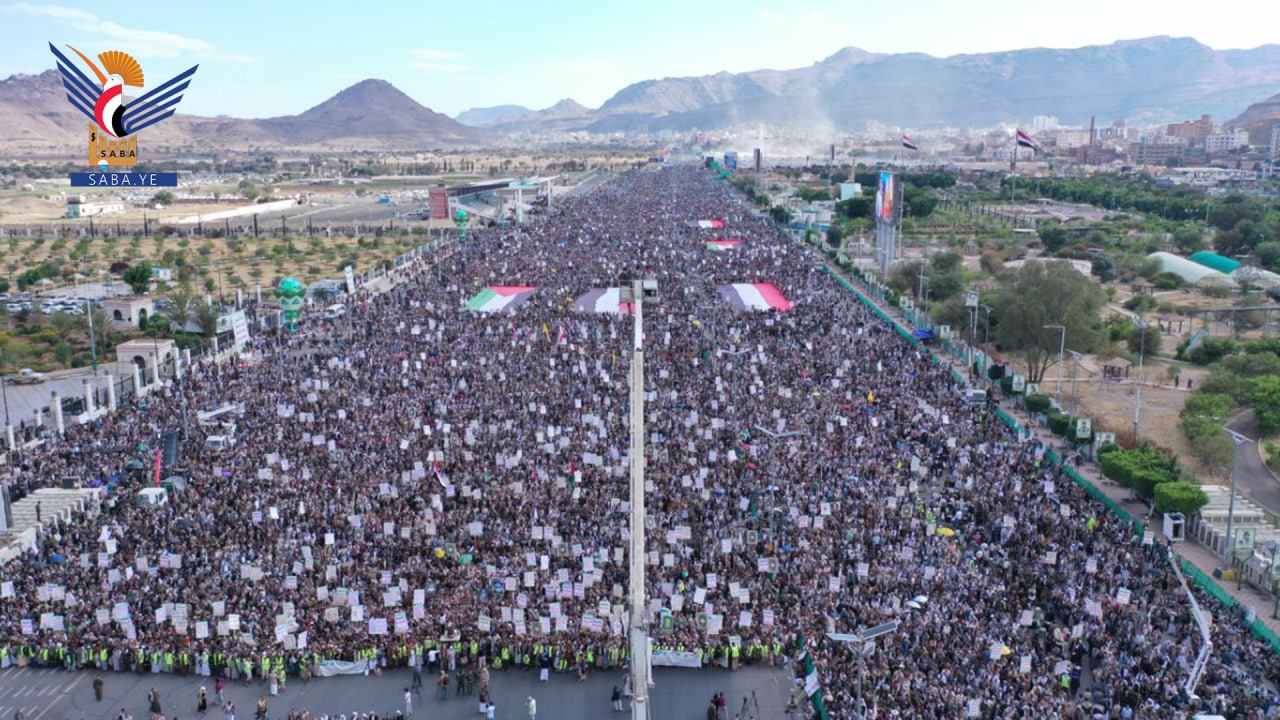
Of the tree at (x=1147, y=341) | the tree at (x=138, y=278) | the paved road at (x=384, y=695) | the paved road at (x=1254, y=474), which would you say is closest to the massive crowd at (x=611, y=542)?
the paved road at (x=384, y=695)

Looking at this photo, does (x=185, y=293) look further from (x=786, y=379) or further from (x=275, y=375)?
(x=786, y=379)

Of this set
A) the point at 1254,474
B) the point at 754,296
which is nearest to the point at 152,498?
the point at 1254,474

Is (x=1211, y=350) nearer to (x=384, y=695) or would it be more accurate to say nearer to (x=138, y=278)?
(x=384, y=695)

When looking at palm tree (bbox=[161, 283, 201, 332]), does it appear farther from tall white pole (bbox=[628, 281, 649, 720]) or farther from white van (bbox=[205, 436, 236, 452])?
tall white pole (bbox=[628, 281, 649, 720])

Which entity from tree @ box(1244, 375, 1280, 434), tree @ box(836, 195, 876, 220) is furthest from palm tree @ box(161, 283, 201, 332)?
tree @ box(836, 195, 876, 220)

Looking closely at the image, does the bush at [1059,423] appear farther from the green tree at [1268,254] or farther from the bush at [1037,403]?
the green tree at [1268,254]
